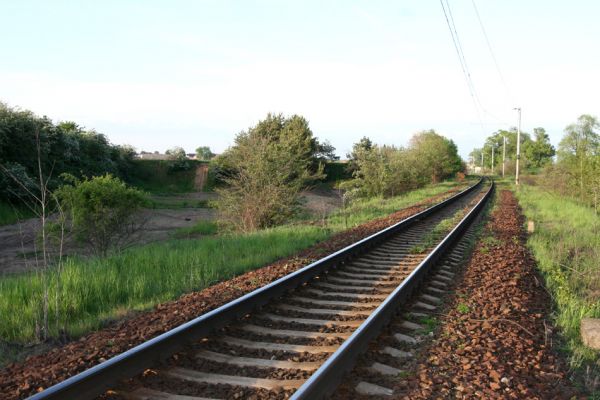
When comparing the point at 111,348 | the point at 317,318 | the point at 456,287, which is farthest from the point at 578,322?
the point at 111,348

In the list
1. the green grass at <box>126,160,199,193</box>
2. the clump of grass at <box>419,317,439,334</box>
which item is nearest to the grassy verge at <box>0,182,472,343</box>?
the clump of grass at <box>419,317,439,334</box>

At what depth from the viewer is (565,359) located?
5.13 metres

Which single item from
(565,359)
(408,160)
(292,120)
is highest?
(292,120)

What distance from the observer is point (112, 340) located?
508 cm

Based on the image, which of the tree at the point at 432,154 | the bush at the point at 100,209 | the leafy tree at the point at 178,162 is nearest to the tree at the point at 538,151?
the tree at the point at 432,154

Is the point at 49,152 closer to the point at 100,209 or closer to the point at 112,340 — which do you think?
the point at 100,209

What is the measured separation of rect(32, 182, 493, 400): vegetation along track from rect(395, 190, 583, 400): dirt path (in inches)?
26.0

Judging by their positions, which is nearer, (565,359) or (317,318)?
(565,359)

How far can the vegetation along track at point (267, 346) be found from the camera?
12.9 ft

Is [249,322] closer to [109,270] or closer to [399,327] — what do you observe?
[399,327]

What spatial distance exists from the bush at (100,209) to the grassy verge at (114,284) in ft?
8.14

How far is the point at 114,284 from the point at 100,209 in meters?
5.31

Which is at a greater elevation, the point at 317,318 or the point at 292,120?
the point at 292,120

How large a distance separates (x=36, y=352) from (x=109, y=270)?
317 cm
